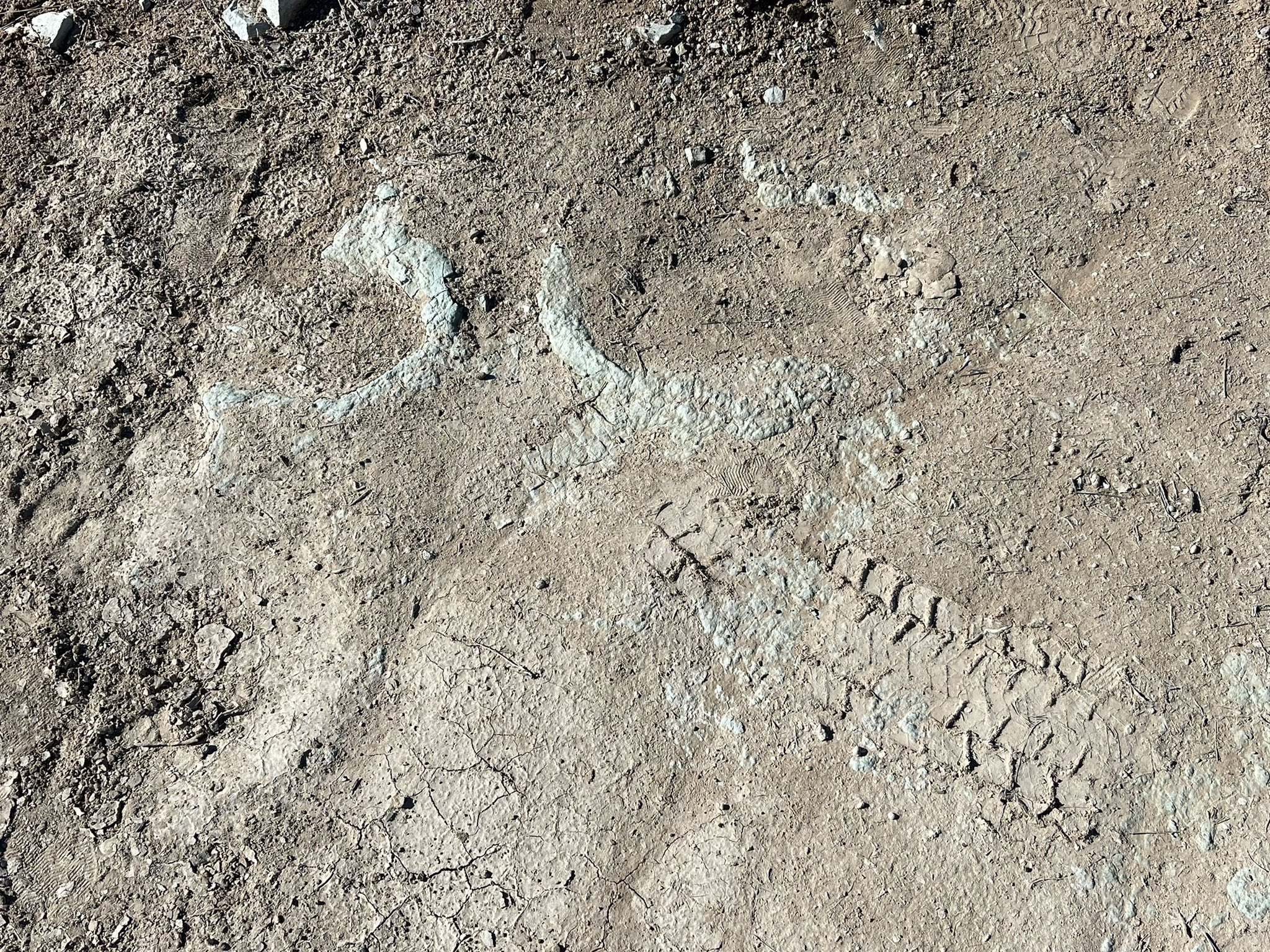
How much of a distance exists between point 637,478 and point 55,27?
9.20 feet

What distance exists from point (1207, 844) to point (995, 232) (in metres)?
2.06

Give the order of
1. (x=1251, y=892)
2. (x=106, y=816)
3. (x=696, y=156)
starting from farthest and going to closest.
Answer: (x=696, y=156) → (x=106, y=816) → (x=1251, y=892)

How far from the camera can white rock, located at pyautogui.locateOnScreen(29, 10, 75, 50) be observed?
11.1 feet

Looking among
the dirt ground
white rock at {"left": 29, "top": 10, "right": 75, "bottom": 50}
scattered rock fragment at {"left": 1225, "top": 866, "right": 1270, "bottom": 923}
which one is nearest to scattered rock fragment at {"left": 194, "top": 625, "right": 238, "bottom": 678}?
the dirt ground

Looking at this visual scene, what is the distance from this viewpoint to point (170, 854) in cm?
291

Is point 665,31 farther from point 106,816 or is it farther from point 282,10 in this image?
point 106,816

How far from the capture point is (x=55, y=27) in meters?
3.37

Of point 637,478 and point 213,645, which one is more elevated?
point 213,645

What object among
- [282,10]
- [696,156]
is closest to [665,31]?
[696,156]

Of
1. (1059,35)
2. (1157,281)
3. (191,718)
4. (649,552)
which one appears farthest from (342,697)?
(1059,35)

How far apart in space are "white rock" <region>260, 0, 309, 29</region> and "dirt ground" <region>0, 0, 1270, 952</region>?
0.04 m

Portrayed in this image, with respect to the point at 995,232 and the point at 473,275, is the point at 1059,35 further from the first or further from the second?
the point at 473,275

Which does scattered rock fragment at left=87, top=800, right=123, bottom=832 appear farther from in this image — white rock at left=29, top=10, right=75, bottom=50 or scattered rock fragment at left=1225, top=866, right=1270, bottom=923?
scattered rock fragment at left=1225, top=866, right=1270, bottom=923

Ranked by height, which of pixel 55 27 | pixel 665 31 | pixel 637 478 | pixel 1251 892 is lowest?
pixel 1251 892
